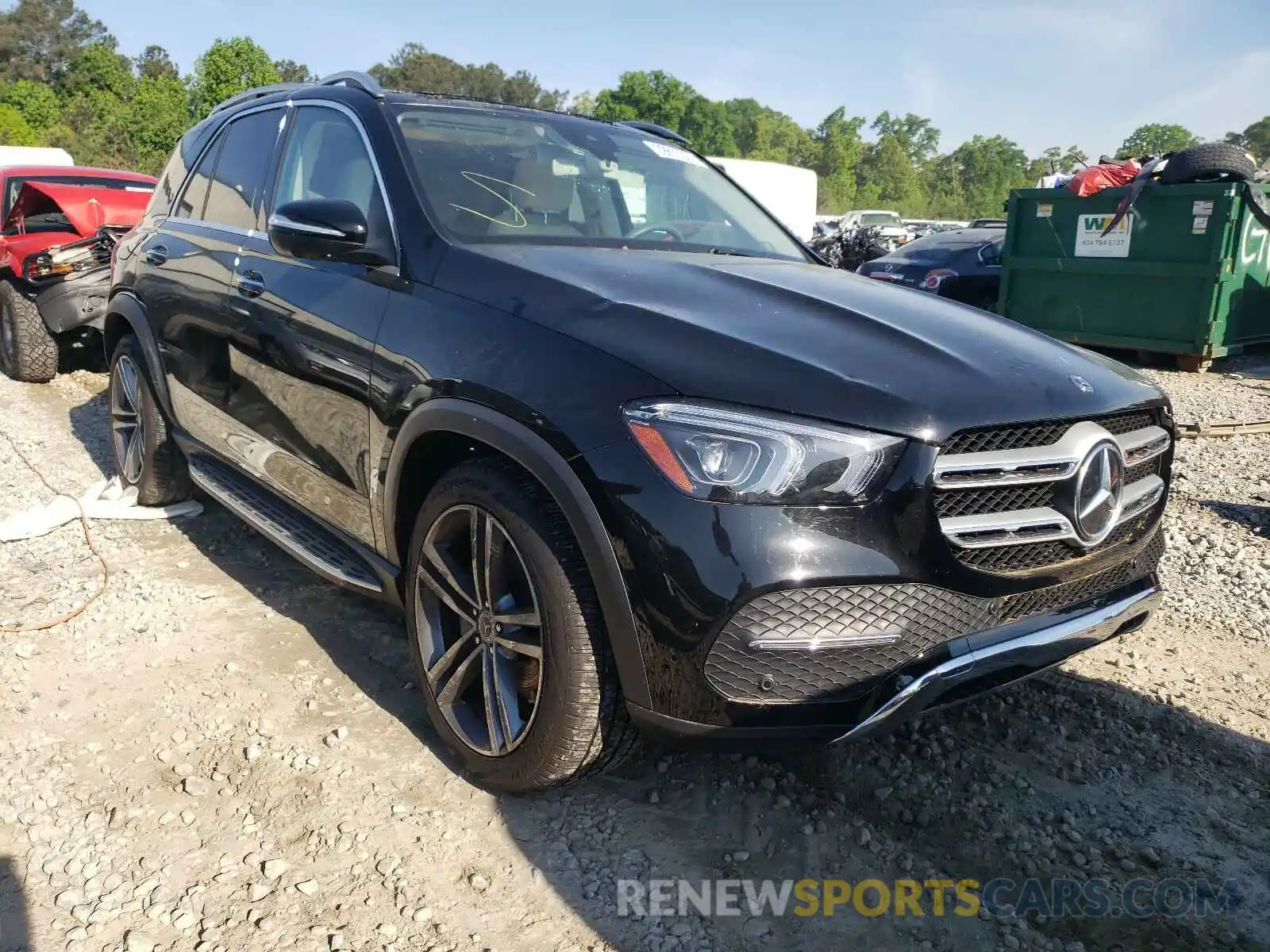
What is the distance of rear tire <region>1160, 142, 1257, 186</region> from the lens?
342 inches

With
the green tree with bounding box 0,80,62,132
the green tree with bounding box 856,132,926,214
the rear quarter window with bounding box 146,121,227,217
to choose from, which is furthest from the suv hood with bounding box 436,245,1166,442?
the green tree with bounding box 856,132,926,214

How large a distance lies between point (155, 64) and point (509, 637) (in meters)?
93.3

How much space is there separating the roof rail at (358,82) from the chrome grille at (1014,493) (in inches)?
88.9

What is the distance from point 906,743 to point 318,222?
7.30ft

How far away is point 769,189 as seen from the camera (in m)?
23.1

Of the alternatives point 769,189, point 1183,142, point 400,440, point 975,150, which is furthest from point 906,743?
point 975,150

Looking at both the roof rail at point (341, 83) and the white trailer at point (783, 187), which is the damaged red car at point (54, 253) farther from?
the white trailer at point (783, 187)

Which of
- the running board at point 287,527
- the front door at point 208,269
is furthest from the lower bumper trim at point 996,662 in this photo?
the front door at point 208,269

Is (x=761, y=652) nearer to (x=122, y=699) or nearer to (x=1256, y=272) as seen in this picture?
(x=122, y=699)

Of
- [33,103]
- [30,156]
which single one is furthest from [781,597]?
[33,103]

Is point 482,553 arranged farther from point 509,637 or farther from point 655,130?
point 655,130

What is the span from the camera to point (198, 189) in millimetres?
4270

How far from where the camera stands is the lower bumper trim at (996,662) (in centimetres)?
196

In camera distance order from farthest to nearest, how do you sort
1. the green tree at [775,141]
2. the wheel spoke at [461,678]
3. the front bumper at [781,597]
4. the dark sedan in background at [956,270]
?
the green tree at [775,141]
the dark sedan in background at [956,270]
the wheel spoke at [461,678]
the front bumper at [781,597]
